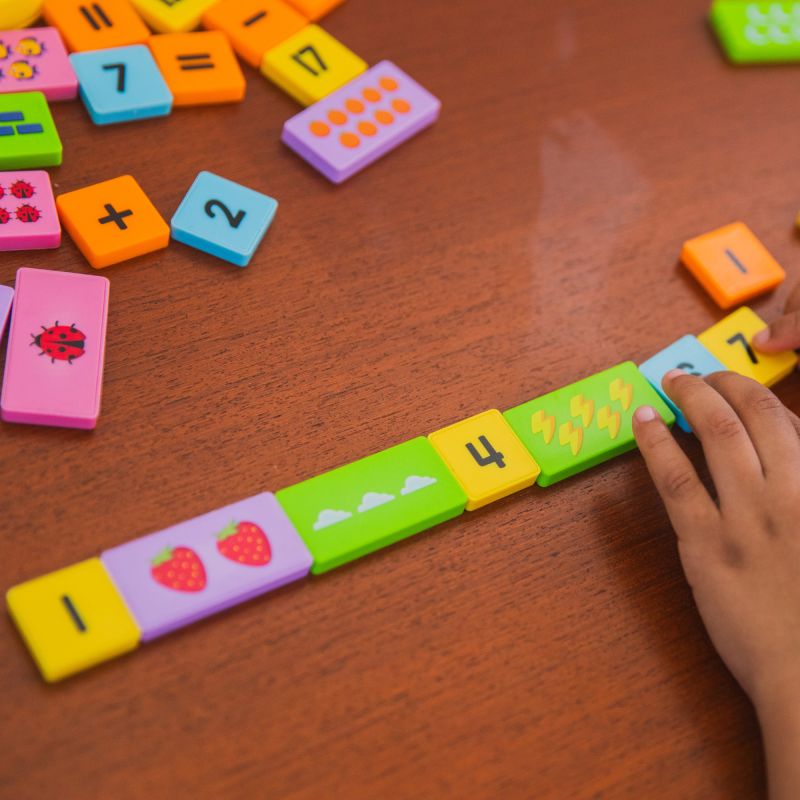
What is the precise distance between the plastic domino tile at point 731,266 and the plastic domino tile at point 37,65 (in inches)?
25.9

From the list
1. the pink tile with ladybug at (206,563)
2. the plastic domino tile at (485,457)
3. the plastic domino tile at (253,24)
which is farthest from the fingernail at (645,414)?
the plastic domino tile at (253,24)

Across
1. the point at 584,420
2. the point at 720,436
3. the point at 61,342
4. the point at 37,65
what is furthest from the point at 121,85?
the point at 720,436

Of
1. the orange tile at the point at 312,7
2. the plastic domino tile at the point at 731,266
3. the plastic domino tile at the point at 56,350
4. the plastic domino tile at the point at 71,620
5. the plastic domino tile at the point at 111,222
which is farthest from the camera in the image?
the orange tile at the point at 312,7

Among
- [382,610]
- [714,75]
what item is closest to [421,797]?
[382,610]

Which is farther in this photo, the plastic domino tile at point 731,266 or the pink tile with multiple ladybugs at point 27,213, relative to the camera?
the plastic domino tile at point 731,266

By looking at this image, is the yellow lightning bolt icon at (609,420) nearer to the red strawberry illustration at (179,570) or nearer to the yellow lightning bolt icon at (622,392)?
the yellow lightning bolt icon at (622,392)

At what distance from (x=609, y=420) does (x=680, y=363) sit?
11 cm

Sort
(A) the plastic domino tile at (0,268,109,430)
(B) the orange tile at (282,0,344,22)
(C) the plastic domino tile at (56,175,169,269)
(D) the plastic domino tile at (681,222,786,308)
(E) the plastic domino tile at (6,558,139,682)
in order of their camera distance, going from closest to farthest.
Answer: (E) the plastic domino tile at (6,558,139,682) < (A) the plastic domino tile at (0,268,109,430) < (C) the plastic domino tile at (56,175,169,269) < (D) the plastic domino tile at (681,222,786,308) < (B) the orange tile at (282,0,344,22)

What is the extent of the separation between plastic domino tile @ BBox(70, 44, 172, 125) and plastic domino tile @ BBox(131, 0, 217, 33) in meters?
0.06

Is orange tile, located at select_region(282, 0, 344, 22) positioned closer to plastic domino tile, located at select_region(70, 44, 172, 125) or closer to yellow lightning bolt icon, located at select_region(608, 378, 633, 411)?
plastic domino tile, located at select_region(70, 44, 172, 125)

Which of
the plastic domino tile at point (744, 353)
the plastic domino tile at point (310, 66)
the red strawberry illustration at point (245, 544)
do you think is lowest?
the red strawberry illustration at point (245, 544)

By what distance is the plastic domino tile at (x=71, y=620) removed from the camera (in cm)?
66

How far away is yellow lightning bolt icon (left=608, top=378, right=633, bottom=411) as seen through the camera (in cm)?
87

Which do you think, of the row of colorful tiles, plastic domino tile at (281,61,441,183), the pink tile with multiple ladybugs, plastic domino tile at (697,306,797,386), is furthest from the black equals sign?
plastic domino tile at (697,306,797,386)
